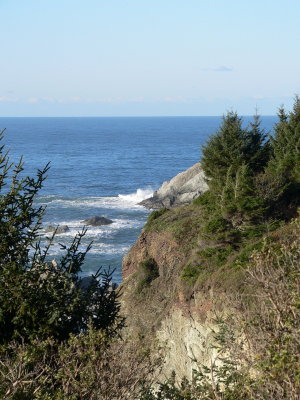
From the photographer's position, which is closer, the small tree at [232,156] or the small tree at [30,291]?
the small tree at [30,291]

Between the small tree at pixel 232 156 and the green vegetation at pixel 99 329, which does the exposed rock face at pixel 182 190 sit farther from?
the green vegetation at pixel 99 329

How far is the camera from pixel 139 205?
256 feet

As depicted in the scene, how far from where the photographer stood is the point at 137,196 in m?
83.8

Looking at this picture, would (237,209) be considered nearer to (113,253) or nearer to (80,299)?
(80,299)

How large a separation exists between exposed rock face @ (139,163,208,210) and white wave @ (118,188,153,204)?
19.9 ft

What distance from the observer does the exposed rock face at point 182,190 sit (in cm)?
6725

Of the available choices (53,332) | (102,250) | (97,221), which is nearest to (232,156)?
(53,332)

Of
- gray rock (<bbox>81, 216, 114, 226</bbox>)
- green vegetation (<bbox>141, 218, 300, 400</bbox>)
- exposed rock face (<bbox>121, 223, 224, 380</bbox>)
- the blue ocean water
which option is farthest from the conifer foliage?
gray rock (<bbox>81, 216, 114, 226</bbox>)

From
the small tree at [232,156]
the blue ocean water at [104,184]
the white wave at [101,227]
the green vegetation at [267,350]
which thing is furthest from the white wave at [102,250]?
the green vegetation at [267,350]

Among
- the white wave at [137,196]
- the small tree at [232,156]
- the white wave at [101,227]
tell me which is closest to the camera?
the small tree at [232,156]

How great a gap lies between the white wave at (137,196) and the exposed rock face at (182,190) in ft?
19.9

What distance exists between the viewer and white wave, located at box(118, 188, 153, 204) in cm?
8200

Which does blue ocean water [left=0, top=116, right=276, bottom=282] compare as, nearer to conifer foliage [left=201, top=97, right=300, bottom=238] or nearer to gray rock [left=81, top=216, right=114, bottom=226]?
gray rock [left=81, top=216, right=114, bottom=226]

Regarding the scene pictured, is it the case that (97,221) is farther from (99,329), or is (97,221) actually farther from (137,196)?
(99,329)
